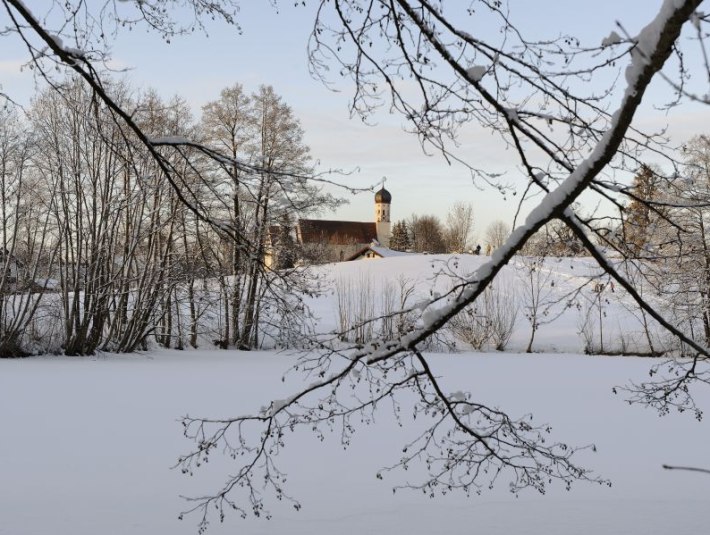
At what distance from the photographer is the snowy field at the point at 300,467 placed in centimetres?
405

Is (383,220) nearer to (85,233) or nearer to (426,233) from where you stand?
(426,233)

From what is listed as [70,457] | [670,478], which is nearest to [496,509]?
[670,478]

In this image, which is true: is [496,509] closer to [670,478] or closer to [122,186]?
[670,478]

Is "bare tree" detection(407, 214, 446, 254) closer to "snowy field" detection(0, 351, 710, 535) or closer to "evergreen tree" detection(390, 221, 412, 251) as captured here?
"evergreen tree" detection(390, 221, 412, 251)

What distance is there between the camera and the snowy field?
13.3ft

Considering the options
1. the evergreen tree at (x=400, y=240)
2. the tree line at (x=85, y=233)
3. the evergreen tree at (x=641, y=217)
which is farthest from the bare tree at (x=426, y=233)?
the evergreen tree at (x=641, y=217)

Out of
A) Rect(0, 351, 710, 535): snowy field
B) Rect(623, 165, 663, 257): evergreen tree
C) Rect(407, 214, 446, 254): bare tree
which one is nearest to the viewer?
Rect(623, 165, 663, 257): evergreen tree

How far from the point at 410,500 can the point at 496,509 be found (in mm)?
564

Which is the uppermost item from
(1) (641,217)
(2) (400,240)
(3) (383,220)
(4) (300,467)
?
(3) (383,220)

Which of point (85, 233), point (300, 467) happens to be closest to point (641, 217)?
point (300, 467)

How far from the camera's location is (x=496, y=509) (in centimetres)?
437

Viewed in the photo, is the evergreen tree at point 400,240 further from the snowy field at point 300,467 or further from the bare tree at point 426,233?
the snowy field at point 300,467

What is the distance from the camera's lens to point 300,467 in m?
5.38

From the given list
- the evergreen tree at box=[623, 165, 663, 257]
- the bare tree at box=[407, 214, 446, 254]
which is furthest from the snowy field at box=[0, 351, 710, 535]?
the bare tree at box=[407, 214, 446, 254]
